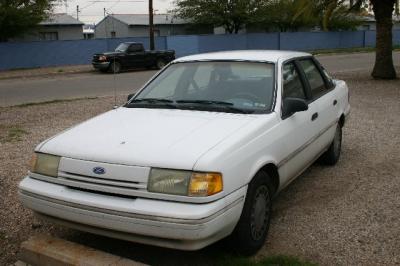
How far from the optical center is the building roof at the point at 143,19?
47.2 metres

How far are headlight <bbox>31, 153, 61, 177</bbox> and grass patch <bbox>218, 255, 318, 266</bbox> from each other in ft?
4.67

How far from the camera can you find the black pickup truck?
78.8 feet

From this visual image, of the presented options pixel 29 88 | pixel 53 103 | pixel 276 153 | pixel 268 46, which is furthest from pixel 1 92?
pixel 268 46

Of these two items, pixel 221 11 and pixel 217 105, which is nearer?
pixel 217 105

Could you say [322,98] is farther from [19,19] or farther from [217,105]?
[19,19]

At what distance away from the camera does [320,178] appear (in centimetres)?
579

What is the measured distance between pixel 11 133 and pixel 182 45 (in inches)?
1094

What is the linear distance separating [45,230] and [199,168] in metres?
1.87

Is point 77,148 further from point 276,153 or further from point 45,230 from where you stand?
point 276,153

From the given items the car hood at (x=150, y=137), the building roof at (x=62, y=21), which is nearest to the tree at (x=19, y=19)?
the building roof at (x=62, y=21)

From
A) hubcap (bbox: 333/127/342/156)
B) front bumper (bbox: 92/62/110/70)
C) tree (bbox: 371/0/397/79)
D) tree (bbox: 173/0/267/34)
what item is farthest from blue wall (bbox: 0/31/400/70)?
hubcap (bbox: 333/127/342/156)

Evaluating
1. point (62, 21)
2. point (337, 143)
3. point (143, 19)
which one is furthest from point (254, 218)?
point (143, 19)

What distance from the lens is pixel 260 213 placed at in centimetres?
393

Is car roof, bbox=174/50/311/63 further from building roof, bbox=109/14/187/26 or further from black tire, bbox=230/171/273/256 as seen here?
building roof, bbox=109/14/187/26
